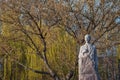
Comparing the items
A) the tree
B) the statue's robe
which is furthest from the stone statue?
the tree

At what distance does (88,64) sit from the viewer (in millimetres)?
10641

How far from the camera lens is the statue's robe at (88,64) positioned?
10586 millimetres

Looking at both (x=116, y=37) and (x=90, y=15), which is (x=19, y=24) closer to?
(x=90, y=15)

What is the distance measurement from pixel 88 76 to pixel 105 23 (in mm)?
5893

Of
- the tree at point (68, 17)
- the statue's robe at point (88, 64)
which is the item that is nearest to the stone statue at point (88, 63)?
the statue's robe at point (88, 64)

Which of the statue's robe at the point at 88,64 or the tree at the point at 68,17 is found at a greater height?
the tree at the point at 68,17

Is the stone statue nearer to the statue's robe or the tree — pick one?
the statue's robe

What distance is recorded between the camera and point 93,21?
1551 centimetres

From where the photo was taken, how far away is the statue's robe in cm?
1059

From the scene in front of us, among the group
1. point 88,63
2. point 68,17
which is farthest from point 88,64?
point 68,17

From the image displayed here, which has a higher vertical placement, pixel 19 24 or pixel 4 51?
pixel 19 24

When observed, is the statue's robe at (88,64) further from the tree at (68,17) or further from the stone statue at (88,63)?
the tree at (68,17)

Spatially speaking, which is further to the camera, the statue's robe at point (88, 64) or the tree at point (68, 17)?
the tree at point (68, 17)

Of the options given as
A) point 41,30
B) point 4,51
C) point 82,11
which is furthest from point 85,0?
point 4,51
